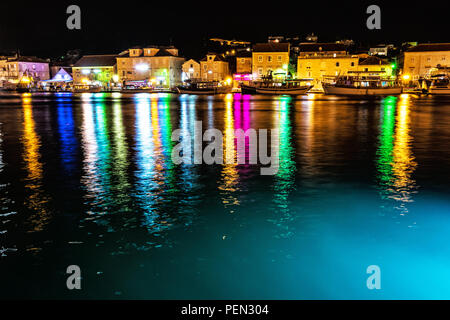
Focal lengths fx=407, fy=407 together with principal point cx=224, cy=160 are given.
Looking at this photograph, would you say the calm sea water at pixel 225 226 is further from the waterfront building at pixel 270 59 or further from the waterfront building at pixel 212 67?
the waterfront building at pixel 212 67

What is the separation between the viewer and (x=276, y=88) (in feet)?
210

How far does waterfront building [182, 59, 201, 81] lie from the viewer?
80.8 m

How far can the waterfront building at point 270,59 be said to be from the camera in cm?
7419

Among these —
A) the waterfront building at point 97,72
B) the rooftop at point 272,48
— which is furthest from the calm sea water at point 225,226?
the waterfront building at point 97,72

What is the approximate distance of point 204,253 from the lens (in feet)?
18.7

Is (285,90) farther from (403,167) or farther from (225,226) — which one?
(225,226)

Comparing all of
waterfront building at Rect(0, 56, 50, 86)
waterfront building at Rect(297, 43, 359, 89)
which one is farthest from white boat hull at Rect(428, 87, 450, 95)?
waterfront building at Rect(0, 56, 50, 86)

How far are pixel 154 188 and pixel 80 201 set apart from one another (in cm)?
159

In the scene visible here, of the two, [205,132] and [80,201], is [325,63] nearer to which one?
[205,132]

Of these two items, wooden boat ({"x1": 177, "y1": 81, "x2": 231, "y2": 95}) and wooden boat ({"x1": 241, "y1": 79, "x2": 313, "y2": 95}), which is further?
wooden boat ({"x1": 177, "y1": 81, "x2": 231, "y2": 95})

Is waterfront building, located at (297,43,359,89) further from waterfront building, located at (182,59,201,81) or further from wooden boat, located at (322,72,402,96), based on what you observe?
waterfront building, located at (182,59,201,81)

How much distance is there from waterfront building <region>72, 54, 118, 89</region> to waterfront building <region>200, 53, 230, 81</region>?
65.9 feet

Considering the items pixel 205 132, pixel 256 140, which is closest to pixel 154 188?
pixel 256 140

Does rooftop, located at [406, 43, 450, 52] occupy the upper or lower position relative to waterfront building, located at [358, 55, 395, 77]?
upper
